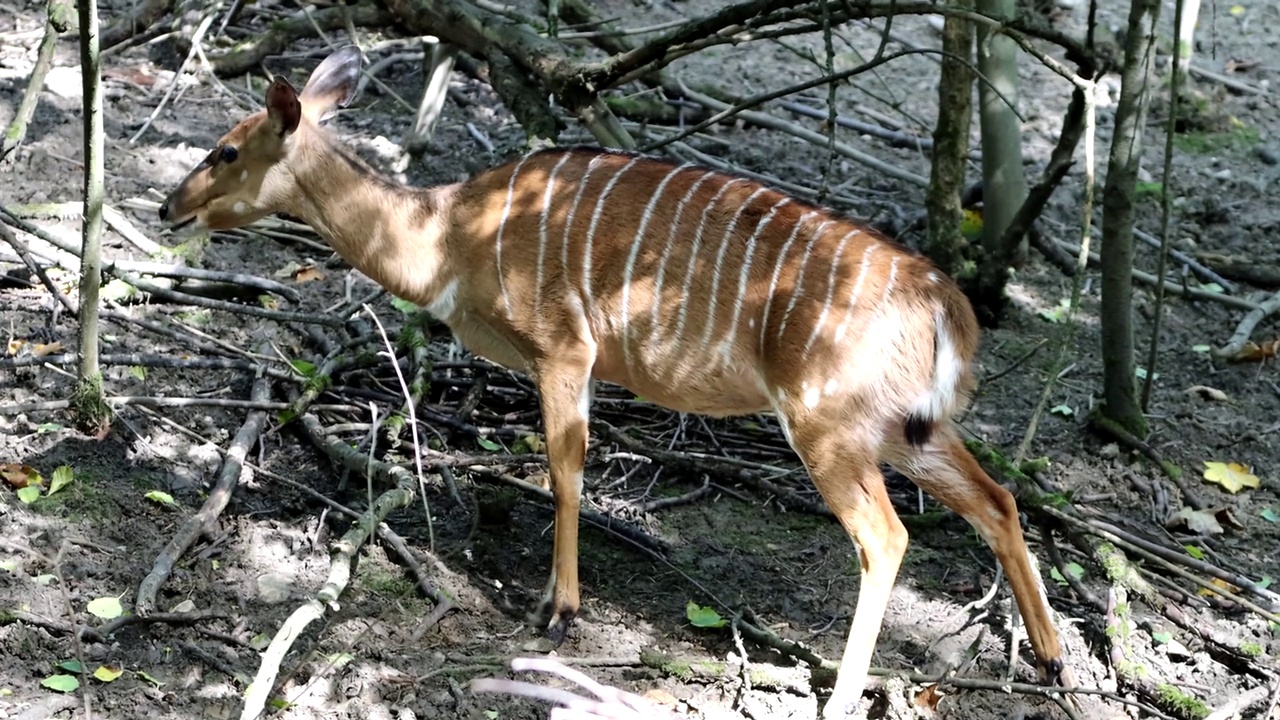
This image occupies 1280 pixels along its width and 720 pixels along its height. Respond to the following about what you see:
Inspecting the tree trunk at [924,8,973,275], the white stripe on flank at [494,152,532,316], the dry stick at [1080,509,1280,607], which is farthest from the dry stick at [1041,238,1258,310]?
the white stripe on flank at [494,152,532,316]

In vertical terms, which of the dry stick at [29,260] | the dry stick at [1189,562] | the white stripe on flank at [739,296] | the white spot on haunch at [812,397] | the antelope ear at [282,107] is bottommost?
the dry stick at [1189,562]

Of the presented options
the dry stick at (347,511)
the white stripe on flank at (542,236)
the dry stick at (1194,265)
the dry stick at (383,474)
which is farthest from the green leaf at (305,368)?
the dry stick at (1194,265)

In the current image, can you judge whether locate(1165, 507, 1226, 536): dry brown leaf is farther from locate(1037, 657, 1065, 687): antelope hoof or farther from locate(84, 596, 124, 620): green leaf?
locate(84, 596, 124, 620): green leaf

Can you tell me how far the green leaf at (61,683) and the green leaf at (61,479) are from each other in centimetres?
88

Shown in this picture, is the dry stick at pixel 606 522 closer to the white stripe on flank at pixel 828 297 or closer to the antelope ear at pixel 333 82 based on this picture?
the white stripe on flank at pixel 828 297

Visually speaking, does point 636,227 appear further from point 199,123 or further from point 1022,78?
point 1022,78

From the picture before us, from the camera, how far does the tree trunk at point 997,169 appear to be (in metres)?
5.93

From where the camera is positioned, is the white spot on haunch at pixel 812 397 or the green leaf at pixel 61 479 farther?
the green leaf at pixel 61 479

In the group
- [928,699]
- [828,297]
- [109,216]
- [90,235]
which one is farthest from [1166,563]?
[109,216]

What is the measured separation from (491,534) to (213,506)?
3.02 ft

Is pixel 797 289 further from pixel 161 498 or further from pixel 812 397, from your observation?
pixel 161 498

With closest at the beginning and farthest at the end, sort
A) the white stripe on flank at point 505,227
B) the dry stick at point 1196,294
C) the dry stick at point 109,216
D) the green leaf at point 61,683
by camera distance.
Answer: the green leaf at point 61,683, the white stripe on flank at point 505,227, the dry stick at point 109,216, the dry stick at point 1196,294

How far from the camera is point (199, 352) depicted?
5082 millimetres

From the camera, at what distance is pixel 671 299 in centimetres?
411
